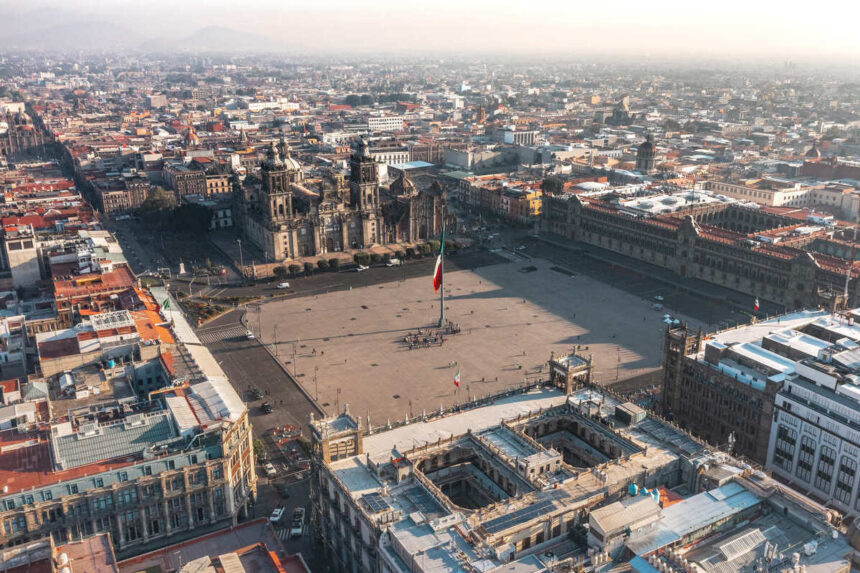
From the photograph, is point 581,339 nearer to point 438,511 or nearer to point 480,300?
point 480,300

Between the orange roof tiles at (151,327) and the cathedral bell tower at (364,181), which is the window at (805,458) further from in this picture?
the cathedral bell tower at (364,181)

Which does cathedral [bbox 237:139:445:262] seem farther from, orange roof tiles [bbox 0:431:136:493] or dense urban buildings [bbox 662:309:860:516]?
dense urban buildings [bbox 662:309:860:516]

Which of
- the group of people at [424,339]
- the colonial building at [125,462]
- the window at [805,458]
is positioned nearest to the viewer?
the colonial building at [125,462]

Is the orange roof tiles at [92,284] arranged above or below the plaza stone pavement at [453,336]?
above

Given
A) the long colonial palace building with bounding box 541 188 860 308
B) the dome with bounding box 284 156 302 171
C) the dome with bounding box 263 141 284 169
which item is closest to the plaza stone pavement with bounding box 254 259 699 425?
the long colonial palace building with bounding box 541 188 860 308

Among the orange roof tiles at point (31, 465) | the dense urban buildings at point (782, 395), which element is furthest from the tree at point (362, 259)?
the orange roof tiles at point (31, 465)
